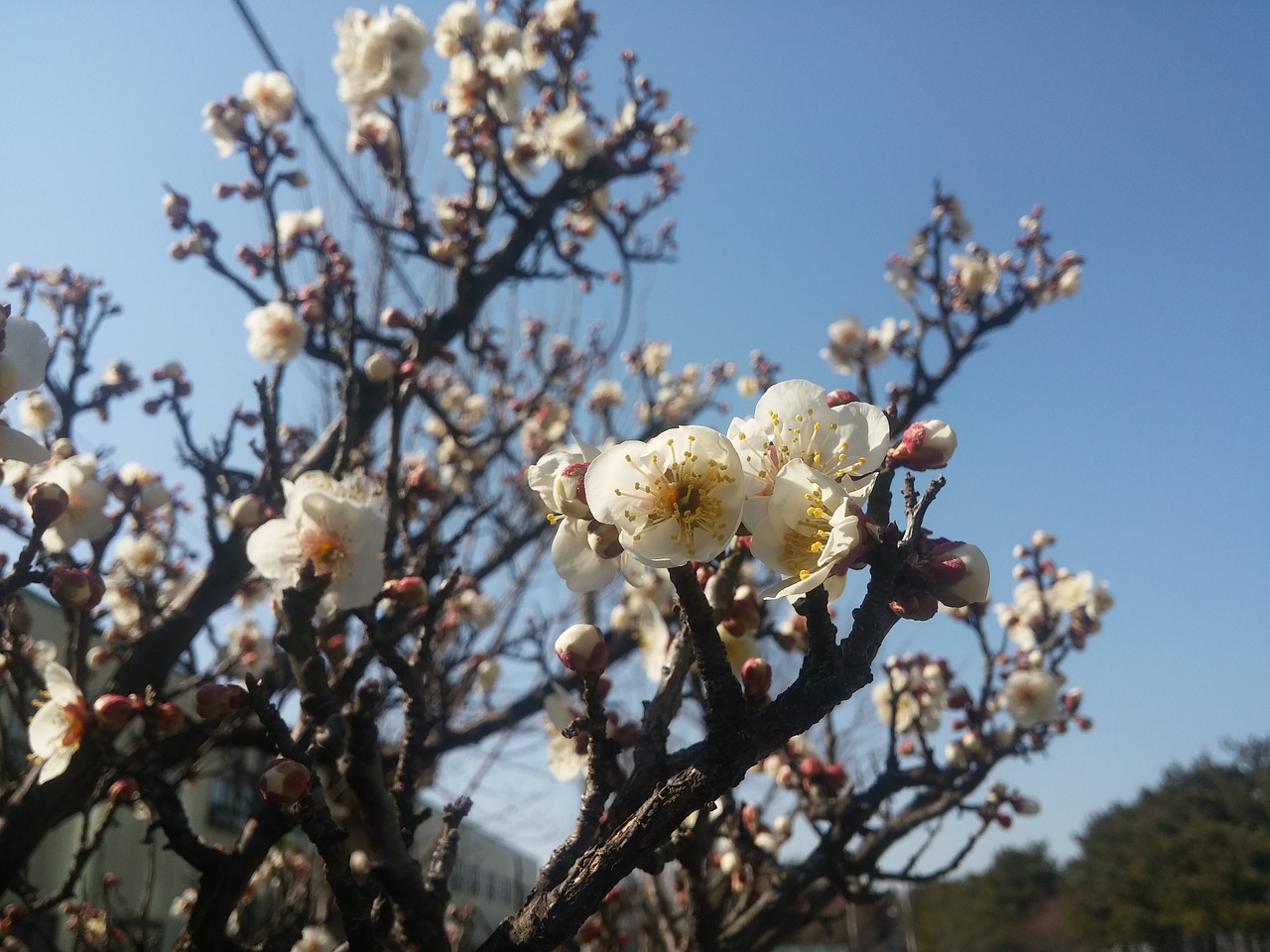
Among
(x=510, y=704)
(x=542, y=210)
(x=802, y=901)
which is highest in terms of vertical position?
(x=542, y=210)

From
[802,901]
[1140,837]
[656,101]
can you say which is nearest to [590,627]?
[802,901]

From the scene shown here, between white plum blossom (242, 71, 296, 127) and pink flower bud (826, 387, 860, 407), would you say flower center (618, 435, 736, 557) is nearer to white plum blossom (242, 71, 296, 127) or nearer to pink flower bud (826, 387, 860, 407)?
pink flower bud (826, 387, 860, 407)

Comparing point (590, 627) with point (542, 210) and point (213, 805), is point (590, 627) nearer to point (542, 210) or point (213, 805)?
point (542, 210)

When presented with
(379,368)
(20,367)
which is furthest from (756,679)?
(379,368)

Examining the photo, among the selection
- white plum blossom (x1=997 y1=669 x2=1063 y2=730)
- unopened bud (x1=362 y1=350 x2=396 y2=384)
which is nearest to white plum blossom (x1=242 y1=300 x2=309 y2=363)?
unopened bud (x1=362 y1=350 x2=396 y2=384)

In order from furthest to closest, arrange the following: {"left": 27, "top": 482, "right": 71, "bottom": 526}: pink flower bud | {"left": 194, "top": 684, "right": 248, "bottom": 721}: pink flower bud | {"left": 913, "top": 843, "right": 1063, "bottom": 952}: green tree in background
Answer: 1. {"left": 913, "top": 843, "right": 1063, "bottom": 952}: green tree in background
2. {"left": 27, "top": 482, "right": 71, "bottom": 526}: pink flower bud
3. {"left": 194, "top": 684, "right": 248, "bottom": 721}: pink flower bud
